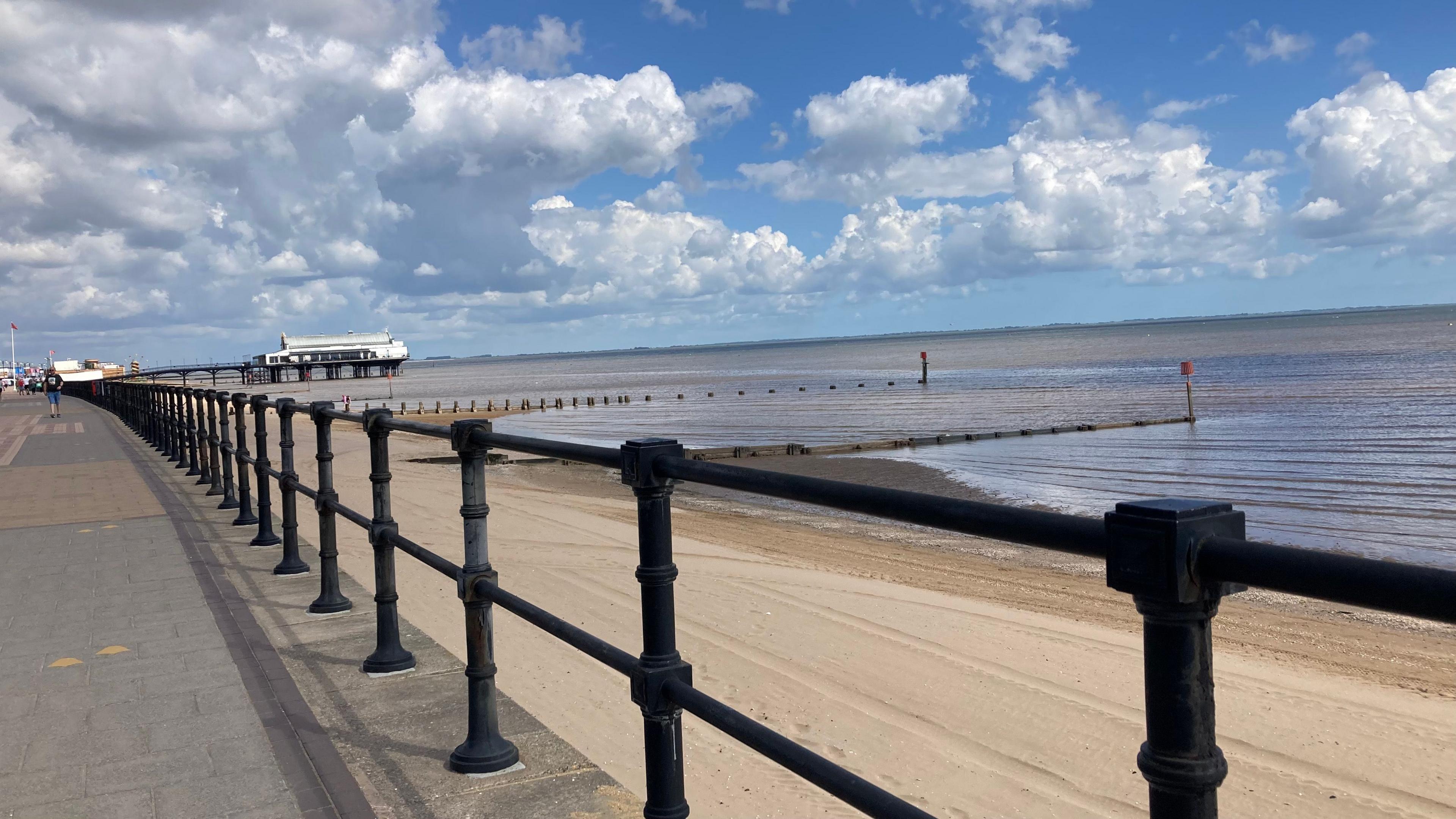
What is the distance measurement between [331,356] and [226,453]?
549 ft

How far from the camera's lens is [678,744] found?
249cm

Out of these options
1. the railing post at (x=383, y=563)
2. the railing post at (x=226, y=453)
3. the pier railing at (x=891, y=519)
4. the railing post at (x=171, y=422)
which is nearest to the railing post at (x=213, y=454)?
the railing post at (x=226, y=453)

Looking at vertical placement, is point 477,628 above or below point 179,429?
below

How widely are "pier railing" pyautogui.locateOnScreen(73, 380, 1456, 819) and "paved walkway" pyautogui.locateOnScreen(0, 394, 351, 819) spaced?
2.15ft

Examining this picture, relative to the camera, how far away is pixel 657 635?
7.93 feet

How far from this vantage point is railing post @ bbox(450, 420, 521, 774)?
3.49 m

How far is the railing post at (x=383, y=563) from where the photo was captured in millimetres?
4453

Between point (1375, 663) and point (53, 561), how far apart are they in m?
9.92

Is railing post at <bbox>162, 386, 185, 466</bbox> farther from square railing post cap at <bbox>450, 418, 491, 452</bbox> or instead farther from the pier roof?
the pier roof

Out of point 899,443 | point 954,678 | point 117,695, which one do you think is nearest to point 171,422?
point 117,695

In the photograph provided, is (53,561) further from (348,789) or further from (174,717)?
(348,789)

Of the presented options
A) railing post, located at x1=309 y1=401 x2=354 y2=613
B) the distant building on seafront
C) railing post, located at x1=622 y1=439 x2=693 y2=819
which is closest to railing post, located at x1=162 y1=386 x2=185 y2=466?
railing post, located at x1=309 y1=401 x2=354 y2=613

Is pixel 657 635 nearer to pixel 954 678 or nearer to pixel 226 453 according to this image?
pixel 954 678

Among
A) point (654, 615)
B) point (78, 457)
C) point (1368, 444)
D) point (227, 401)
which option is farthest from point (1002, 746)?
point (1368, 444)
